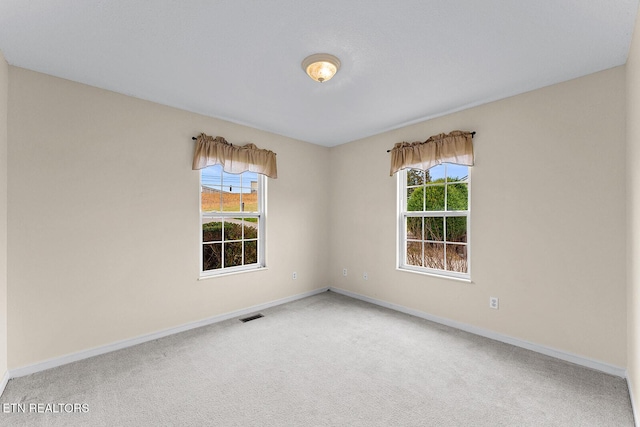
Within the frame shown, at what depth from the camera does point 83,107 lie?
2.61 m

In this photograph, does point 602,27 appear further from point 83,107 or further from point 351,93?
point 83,107

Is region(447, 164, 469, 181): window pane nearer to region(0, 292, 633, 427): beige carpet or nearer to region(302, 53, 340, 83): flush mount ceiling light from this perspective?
region(0, 292, 633, 427): beige carpet

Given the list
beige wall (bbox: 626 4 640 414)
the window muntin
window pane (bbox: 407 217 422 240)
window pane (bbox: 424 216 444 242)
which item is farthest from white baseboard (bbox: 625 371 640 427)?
the window muntin

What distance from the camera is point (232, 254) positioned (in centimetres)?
378

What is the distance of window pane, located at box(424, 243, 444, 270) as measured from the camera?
3.55 m

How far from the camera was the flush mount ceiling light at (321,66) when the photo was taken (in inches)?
86.0

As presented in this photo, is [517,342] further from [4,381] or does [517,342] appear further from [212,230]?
[4,381]

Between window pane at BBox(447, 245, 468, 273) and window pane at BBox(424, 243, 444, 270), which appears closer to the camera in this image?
window pane at BBox(447, 245, 468, 273)

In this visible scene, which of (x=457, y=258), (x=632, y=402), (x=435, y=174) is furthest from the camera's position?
(x=435, y=174)

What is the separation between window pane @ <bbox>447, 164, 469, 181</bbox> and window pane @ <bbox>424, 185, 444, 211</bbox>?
17 cm

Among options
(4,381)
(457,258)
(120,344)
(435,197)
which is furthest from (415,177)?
(4,381)

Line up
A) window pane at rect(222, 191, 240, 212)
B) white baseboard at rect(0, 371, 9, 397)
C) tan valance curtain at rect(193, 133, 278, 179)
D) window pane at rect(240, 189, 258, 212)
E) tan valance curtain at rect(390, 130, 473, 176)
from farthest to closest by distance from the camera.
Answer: window pane at rect(240, 189, 258, 212) → window pane at rect(222, 191, 240, 212) → tan valance curtain at rect(193, 133, 278, 179) → tan valance curtain at rect(390, 130, 473, 176) → white baseboard at rect(0, 371, 9, 397)

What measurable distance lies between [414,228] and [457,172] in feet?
2.94

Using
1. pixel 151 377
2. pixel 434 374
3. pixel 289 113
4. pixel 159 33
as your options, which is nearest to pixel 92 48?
pixel 159 33
